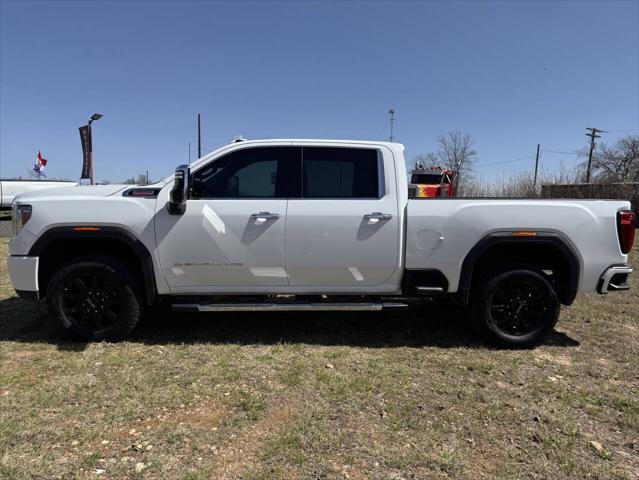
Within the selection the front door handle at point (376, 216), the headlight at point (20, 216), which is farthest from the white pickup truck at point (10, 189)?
the front door handle at point (376, 216)

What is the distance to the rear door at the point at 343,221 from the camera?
4.30 meters

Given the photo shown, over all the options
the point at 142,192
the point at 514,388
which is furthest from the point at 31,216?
the point at 514,388

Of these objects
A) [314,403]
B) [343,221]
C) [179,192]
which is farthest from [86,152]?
[314,403]

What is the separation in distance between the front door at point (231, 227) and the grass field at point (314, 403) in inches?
27.5

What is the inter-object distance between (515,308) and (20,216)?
480cm

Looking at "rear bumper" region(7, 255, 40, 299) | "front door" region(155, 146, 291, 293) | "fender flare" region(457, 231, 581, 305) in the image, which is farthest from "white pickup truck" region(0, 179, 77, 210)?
"fender flare" region(457, 231, 581, 305)

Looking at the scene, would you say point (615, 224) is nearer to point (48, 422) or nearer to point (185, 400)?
point (185, 400)

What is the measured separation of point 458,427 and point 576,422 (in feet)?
2.81

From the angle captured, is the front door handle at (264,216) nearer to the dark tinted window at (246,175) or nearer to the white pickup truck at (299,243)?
the white pickup truck at (299,243)

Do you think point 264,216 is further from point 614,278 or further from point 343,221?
point 614,278

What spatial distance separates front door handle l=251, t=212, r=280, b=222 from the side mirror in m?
0.64

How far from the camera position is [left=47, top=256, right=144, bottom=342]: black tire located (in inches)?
170

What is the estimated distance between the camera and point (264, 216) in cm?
427

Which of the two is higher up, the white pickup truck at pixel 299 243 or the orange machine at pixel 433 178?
the orange machine at pixel 433 178
